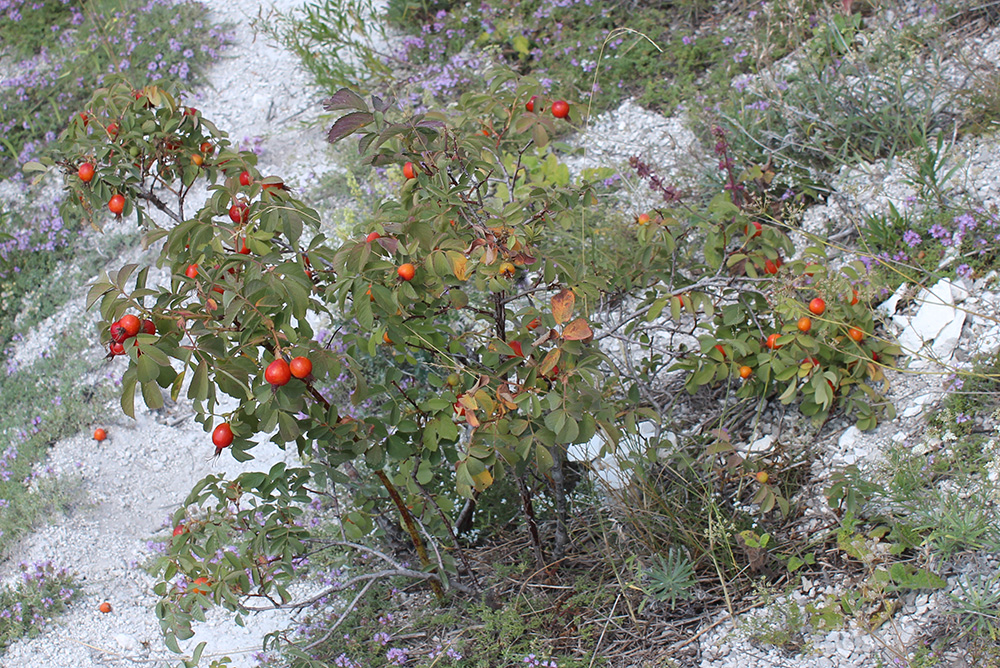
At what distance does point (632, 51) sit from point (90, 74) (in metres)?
3.60

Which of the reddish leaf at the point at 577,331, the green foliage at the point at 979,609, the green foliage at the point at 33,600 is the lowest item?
the green foliage at the point at 979,609

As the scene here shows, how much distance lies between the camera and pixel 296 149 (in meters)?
4.57

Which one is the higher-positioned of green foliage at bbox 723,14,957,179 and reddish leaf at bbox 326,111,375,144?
reddish leaf at bbox 326,111,375,144

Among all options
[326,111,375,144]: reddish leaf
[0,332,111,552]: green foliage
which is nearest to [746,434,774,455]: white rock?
[326,111,375,144]: reddish leaf

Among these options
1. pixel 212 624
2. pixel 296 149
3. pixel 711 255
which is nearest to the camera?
pixel 711 255

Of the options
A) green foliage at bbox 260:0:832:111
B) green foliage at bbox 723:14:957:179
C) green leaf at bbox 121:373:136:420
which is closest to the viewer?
green leaf at bbox 121:373:136:420

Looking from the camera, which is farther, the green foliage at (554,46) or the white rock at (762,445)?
the green foliage at (554,46)

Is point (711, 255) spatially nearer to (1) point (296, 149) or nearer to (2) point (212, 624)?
(2) point (212, 624)

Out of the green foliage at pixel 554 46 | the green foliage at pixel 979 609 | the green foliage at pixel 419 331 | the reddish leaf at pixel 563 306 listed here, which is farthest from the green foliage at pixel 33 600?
the green foliage at pixel 979 609

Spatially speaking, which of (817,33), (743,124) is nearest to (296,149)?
(743,124)

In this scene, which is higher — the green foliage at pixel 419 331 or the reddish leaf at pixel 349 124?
the reddish leaf at pixel 349 124

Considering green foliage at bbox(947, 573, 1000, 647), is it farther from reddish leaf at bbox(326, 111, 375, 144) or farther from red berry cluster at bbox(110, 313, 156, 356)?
red berry cluster at bbox(110, 313, 156, 356)

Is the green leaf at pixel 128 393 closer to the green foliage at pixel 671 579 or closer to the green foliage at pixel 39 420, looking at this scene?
the green foliage at pixel 671 579

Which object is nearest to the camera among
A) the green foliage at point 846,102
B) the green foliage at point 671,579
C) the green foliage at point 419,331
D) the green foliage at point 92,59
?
the green foliage at point 419,331
